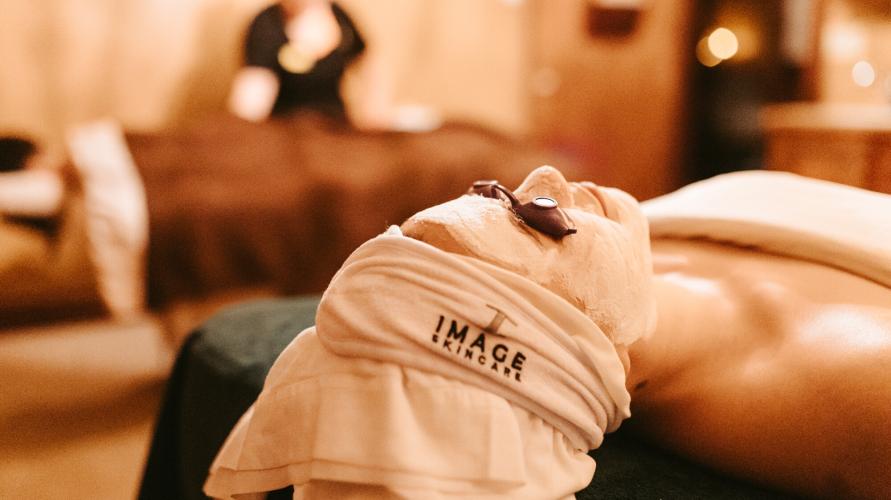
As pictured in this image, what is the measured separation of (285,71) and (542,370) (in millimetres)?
2425

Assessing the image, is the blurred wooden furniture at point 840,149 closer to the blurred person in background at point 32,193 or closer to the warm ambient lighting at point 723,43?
the blurred person in background at point 32,193

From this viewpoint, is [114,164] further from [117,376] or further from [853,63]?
[853,63]

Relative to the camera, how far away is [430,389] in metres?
0.54

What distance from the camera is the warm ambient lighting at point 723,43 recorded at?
349cm

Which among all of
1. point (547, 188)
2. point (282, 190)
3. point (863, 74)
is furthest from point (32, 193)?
point (863, 74)

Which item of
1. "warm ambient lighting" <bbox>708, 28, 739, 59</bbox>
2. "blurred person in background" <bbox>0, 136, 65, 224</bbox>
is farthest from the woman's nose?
"warm ambient lighting" <bbox>708, 28, 739, 59</bbox>

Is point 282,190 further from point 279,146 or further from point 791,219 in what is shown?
point 791,219

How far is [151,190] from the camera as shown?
188 centimetres

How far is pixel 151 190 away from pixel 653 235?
138cm

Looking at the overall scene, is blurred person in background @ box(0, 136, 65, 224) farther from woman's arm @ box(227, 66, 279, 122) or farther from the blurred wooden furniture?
the blurred wooden furniture

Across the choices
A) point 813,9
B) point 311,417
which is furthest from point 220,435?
point 813,9

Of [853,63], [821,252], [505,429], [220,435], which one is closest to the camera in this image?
[505,429]

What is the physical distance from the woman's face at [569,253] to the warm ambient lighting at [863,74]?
6.47 feet

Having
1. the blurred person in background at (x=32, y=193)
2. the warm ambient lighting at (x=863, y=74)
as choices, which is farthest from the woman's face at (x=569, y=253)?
the warm ambient lighting at (x=863, y=74)
